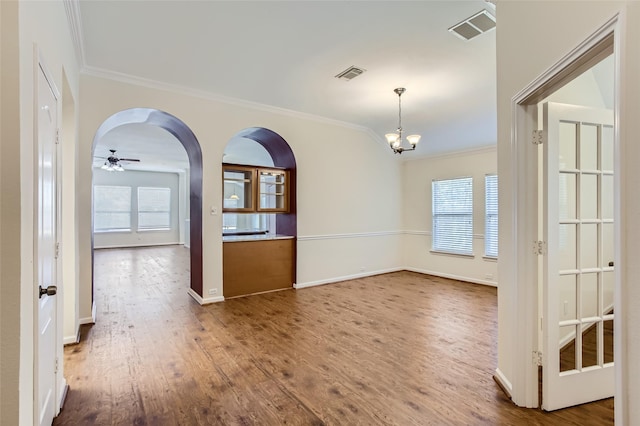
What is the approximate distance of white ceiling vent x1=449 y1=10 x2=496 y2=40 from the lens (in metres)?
2.64

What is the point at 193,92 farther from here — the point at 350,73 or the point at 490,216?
the point at 490,216

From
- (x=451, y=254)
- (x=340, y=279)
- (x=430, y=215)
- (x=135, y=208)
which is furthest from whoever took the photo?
(x=135, y=208)

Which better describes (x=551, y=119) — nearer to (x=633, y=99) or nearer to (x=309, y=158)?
(x=633, y=99)

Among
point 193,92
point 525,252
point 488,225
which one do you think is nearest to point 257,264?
point 193,92

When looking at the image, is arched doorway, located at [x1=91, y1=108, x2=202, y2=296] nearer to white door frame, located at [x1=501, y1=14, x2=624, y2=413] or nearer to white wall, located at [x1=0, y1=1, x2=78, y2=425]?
white wall, located at [x1=0, y1=1, x2=78, y2=425]

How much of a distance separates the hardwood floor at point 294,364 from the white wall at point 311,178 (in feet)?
2.85

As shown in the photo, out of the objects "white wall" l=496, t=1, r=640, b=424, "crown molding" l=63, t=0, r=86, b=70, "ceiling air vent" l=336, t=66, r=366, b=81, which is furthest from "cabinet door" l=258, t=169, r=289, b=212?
"white wall" l=496, t=1, r=640, b=424

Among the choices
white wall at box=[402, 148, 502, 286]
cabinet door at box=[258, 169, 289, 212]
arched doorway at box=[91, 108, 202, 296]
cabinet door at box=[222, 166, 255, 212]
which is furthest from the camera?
white wall at box=[402, 148, 502, 286]

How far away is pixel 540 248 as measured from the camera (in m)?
2.04

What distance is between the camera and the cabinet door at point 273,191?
5.09m

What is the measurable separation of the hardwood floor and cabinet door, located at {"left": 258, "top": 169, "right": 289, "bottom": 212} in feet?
4.83

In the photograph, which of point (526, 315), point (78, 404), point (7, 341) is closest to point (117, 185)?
point (78, 404)

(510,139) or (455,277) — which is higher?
(510,139)

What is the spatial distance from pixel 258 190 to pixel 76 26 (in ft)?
9.33
